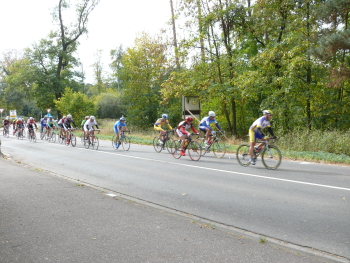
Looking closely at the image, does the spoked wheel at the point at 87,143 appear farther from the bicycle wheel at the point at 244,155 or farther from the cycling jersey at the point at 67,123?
the bicycle wheel at the point at 244,155

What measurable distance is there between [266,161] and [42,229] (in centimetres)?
826

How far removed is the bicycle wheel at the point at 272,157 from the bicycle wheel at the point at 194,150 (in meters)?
3.13

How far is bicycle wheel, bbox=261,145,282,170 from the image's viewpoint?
1154cm

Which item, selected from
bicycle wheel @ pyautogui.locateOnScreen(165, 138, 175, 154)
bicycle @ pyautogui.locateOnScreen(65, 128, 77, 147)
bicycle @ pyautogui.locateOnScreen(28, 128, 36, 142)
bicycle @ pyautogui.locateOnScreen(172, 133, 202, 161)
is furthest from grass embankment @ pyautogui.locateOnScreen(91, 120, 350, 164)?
bicycle @ pyautogui.locateOnScreen(28, 128, 36, 142)

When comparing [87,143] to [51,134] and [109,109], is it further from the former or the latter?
[109,109]

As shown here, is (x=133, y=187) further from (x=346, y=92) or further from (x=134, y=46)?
(x=134, y=46)

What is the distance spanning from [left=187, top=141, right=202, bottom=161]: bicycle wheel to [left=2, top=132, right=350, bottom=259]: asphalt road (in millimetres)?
434

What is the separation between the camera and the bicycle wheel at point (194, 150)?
14.4 meters

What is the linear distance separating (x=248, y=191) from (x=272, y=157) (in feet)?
12.4

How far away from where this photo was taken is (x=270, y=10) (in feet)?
71.3

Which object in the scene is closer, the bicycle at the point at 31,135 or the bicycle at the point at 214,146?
the bicycle at the point at 214,146

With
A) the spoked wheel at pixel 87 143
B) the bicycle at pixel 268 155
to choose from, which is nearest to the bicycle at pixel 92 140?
the spoked wheel at pixel 87 143

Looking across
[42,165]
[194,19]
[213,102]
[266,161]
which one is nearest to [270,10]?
[194,19]

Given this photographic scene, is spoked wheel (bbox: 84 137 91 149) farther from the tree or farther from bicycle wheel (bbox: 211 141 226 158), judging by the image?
the tree
